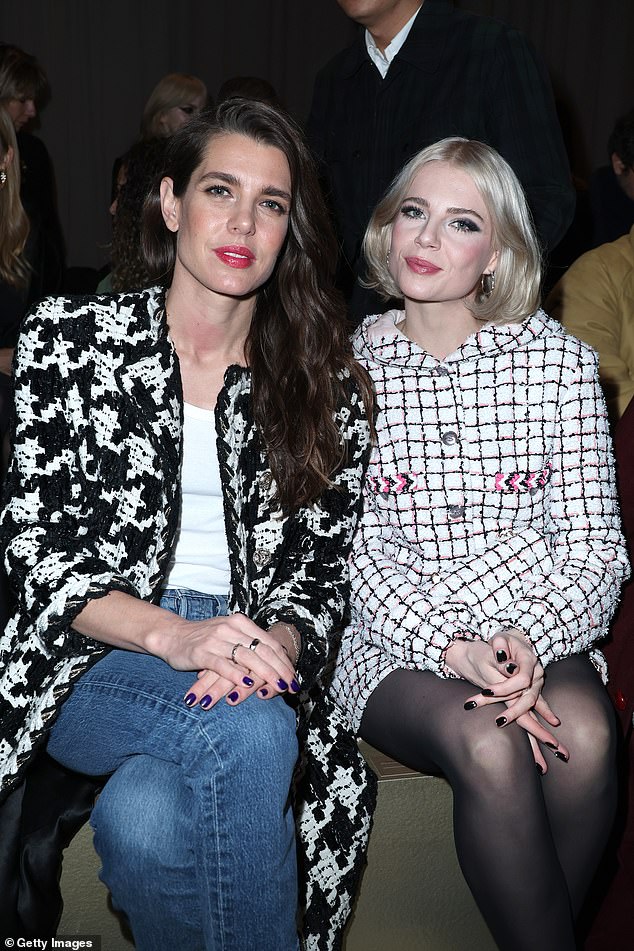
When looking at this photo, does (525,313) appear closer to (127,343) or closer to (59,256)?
(127,343)

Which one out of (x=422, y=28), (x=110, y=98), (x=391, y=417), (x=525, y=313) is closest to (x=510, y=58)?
(x=422, y=28)

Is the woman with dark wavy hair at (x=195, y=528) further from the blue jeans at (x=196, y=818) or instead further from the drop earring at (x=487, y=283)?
the drop earring at (x=487, y=283)

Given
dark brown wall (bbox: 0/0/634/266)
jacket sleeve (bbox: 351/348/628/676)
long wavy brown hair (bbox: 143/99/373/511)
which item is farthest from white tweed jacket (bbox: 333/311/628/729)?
dark brown wall (bbox: 0/0/634/266)

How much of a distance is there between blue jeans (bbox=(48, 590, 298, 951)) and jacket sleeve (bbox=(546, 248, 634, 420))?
5.20ft

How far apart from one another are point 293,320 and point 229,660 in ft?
2.40

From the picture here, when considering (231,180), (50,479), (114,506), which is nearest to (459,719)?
(114,506)

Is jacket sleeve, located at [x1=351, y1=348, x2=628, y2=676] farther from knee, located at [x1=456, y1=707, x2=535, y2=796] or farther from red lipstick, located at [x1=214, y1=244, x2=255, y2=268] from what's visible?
red lipstick, located at [x1=214, y1=244, x2=255, y2=268]

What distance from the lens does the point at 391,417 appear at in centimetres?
189

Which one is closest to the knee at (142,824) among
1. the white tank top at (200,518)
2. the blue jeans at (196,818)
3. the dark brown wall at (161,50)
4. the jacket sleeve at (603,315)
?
the blue jeans at (196,818)

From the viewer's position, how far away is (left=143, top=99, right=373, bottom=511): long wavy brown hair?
1.79 m

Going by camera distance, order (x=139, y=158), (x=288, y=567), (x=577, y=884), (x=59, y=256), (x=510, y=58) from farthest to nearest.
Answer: (x=59, y=256)
(x=139, y=158)
(x=510, y=58)
(x=288, y=567)
(x=577, y=884)

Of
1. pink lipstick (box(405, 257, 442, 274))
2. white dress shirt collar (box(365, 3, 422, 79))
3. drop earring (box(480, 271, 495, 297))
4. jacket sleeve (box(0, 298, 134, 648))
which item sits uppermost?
white dress shirt collar (box(365, 3, 422, 79))

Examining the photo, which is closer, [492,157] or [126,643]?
[126,643]

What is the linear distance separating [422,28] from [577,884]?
189 cm
